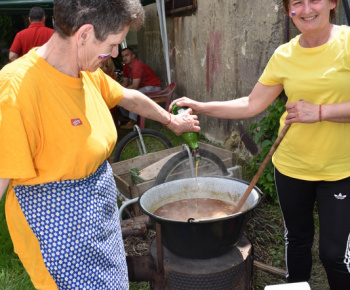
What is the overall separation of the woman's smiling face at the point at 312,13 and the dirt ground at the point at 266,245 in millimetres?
1732

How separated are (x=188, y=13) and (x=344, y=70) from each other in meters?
5.16

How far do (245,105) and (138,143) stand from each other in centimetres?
275

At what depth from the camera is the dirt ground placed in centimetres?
333

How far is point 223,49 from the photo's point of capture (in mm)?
5859

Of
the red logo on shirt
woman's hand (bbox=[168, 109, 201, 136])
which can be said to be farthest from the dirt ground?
the red logo on shirt

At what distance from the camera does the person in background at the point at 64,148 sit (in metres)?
1.61

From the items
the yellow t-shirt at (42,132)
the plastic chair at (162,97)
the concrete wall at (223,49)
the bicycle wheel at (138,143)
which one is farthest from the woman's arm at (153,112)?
the plastic chair at (162,97)

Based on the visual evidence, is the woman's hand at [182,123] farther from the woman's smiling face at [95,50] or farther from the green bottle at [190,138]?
the woman's smiling face at [95,50]

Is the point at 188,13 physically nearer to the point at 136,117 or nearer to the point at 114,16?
the point at 136,117

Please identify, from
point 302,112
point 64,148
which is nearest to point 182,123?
point 302,112

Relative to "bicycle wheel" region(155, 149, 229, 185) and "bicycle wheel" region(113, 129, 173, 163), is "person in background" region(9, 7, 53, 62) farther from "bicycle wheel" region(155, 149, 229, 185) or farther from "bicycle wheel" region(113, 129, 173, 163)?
"bicycle wheel" region(155, 149, 229, 185)

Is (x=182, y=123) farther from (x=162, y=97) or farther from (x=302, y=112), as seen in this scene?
(x=162, y=97)

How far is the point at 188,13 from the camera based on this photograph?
22.7 ft

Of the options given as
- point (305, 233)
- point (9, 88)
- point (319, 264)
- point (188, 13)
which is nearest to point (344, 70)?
point (305, 233)
